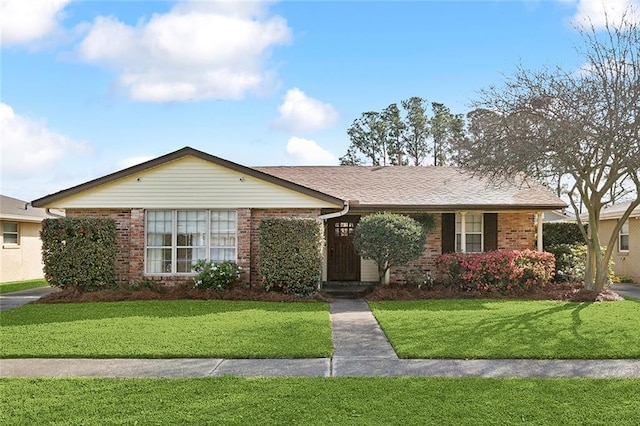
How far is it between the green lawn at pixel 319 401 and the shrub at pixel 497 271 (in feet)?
27.5

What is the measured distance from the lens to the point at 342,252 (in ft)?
57.6

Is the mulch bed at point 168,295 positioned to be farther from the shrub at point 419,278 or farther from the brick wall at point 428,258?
the brick wall at point 428,258

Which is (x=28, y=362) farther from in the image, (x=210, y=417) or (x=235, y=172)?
(x=235, y=172)

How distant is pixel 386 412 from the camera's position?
539cm

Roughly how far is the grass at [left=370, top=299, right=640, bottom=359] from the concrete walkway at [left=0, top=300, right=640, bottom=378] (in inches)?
14.0

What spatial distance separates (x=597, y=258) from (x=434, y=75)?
6411 mm

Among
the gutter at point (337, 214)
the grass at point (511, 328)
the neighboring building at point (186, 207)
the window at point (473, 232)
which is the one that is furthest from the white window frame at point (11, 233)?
the window at point (473, 232)

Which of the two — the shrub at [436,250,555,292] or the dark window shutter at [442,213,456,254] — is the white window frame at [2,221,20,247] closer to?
the dark window shutter at [442,213,456,254]

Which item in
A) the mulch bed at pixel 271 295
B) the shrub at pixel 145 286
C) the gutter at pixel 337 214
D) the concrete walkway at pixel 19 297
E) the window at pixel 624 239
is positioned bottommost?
the concrete walkway at pixel 19 297

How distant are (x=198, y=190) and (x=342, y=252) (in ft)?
16.5

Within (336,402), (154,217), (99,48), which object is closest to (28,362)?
(336,402)

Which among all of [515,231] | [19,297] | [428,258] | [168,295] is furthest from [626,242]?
[19,297]

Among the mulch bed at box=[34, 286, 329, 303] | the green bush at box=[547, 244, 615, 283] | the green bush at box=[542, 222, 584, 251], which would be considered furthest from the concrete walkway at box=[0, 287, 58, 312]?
the green bush at box=[542, 222, 584, 251]

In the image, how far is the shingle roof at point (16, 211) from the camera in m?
20.4
